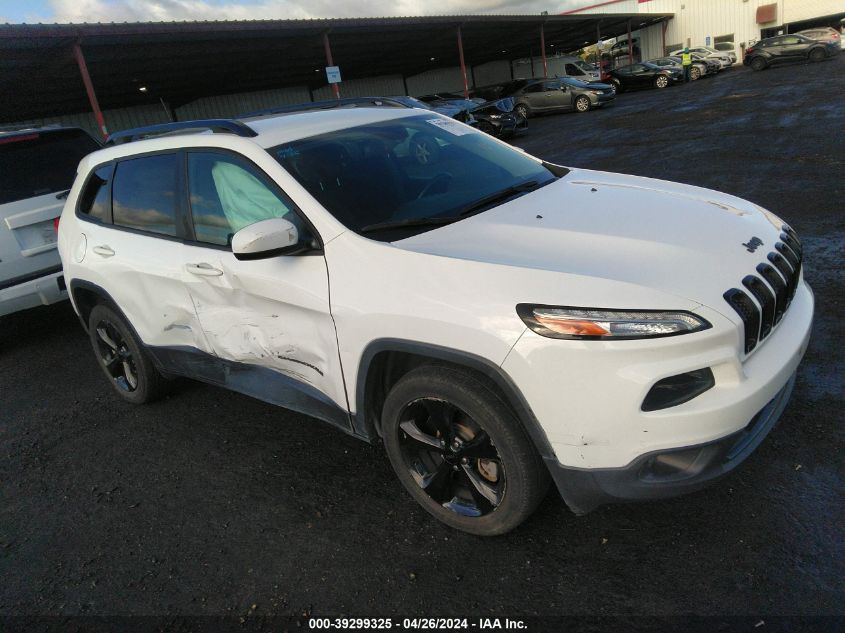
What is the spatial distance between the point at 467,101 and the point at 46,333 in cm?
1712

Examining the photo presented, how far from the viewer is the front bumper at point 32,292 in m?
5.22

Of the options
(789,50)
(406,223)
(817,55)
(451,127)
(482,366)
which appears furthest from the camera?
(789,50)

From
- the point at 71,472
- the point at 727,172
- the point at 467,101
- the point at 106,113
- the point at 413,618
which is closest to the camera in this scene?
the point at 413,618

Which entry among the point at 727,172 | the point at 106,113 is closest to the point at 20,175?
the point at 727,172

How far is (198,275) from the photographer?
3102 millimetres

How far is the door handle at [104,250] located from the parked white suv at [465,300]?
62mm

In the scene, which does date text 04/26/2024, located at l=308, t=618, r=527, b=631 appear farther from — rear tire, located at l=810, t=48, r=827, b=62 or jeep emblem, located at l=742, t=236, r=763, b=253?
rear tire, located at l=810, t=48, r=827, b=62

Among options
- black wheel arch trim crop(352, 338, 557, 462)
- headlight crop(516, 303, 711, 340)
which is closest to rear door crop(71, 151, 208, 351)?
black wheel arch trim crop(352, 338, 557, 462)

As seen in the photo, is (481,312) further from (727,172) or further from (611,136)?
(611,136)

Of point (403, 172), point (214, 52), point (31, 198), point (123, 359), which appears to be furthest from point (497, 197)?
point (214, 52)

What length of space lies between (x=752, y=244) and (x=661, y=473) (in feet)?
3.61

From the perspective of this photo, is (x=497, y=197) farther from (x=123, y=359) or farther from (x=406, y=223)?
(x=123, y=359)

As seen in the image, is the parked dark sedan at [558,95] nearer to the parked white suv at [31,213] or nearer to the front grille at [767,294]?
the parked white suv at [31,213]

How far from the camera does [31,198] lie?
544 centimetres
